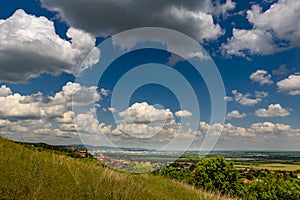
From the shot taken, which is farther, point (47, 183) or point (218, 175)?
point (218, 175)

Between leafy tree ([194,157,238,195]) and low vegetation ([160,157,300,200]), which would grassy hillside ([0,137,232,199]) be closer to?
low vegetation ([160,157,300,200])

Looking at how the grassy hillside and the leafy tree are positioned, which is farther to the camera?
the leafy tree

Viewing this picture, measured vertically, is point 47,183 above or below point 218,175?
above

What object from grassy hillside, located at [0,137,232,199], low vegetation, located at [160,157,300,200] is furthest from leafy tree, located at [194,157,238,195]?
grassy hillside, located at [0,137,232,199]

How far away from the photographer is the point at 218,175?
34.4 m

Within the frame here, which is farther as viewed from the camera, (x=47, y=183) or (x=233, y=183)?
(x=233, y=183)

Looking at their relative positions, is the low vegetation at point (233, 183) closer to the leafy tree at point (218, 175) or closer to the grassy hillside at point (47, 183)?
the leafy tree at point (218, 175)

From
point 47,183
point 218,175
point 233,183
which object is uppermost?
point 47,183

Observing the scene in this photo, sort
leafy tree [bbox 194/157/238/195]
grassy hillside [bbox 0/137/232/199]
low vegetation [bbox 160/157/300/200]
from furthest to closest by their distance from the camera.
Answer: leafy tree [bbox 194/157/238/195] < low vegetation [bbox 160/157/300/200] < grassy hillside [bbox 0/137/232/199]

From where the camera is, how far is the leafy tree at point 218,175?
33938 mm

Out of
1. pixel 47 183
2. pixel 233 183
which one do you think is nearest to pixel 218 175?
pixel 233 183

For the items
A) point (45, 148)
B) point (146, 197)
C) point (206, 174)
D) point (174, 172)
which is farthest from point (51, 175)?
point (174, 172)

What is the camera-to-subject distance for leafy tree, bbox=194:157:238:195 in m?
33.9

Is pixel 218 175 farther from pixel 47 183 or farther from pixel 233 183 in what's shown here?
pixel 47 183
